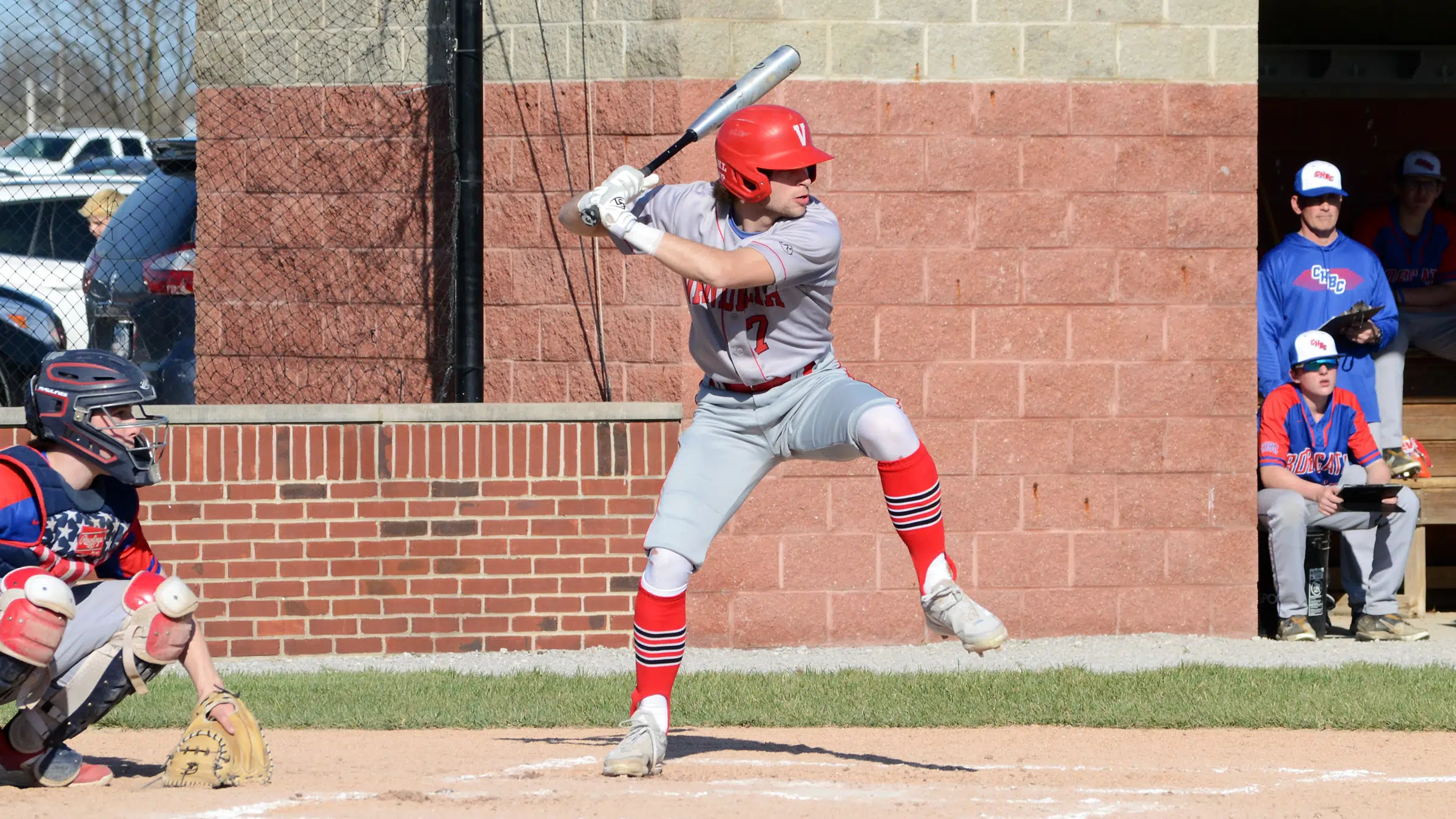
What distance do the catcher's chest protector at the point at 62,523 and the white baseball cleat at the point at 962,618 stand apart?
7.50 ft

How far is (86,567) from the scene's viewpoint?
15.5 feet

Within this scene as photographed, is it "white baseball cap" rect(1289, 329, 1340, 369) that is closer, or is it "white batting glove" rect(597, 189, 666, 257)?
"white batting glove" rect(597, 189, 666, 257)

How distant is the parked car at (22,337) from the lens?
29.6 feet

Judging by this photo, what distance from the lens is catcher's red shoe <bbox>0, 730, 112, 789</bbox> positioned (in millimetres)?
4738

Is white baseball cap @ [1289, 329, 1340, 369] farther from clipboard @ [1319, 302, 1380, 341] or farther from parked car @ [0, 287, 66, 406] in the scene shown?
parked car @ [0, 287, 66, 406]

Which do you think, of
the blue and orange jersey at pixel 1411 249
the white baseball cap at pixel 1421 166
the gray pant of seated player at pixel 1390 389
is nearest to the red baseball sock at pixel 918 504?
the gray pant of seated player at pixel 1390 389

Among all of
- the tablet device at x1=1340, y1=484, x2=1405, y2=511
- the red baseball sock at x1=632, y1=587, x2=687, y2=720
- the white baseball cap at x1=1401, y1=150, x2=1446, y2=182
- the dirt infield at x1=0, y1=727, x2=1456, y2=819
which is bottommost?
the dirt infield at x1=0, y1=727, x2=1456, y2=819

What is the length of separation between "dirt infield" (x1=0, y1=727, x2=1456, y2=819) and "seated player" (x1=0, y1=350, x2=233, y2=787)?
215mm

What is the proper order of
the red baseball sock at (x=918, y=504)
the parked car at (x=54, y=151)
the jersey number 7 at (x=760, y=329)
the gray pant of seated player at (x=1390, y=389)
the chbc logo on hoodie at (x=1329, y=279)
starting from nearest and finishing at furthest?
the red baseball sock at (x=918, y=504) < the jersey number 7 at (x=760, y=329) < the chbc logo on hoodie at (x=1329, y=279) < the gray pant of seated player at (x=1390, y=389) < the parked car at (x=54, y=151)

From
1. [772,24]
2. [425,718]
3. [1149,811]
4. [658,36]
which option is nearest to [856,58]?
[772,24]

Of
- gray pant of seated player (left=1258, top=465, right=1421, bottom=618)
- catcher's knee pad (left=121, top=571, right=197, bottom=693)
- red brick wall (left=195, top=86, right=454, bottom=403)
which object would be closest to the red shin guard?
catcher's knee pad (left=121, top=571, right=197, bottom=693)

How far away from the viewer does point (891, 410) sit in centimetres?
499

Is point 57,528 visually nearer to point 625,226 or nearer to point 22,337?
point 625,226

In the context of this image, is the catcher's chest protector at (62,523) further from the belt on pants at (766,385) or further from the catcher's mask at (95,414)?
the belt on pants at (766,385)
